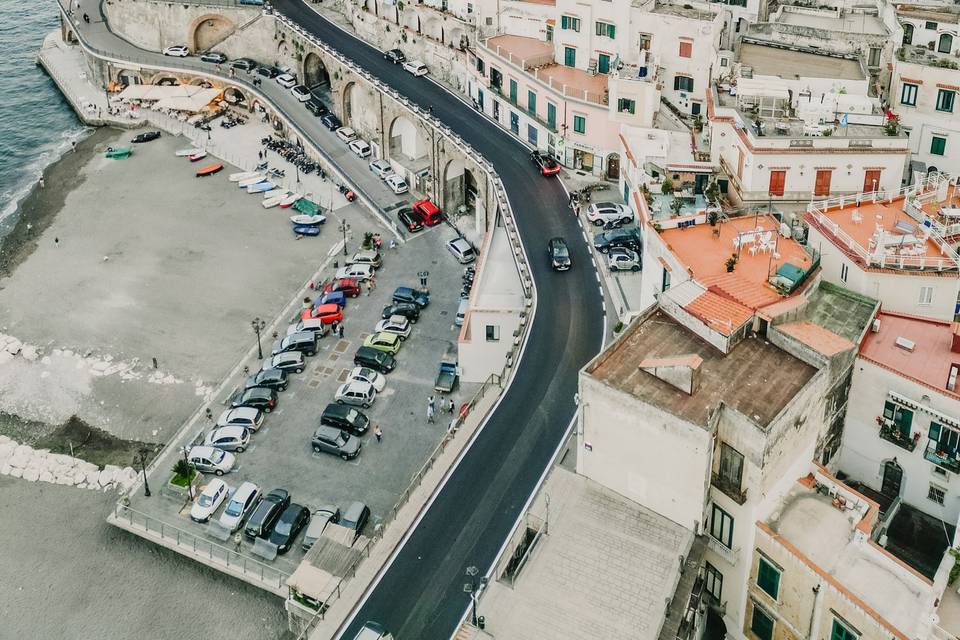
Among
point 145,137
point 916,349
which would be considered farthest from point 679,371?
point 145,137

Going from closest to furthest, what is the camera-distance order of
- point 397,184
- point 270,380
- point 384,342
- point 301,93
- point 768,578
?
point 768,578
point 270,380
point 384,342
point 397,184
point 301,93

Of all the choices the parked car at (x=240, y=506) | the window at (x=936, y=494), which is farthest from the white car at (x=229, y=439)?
the window at (x=936, y=494)

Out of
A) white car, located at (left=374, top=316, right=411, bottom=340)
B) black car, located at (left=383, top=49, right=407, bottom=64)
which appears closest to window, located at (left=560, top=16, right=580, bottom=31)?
black car, located at (left=383, top=49, right=407, bottom=64)

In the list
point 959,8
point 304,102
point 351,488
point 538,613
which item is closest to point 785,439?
point 538,613

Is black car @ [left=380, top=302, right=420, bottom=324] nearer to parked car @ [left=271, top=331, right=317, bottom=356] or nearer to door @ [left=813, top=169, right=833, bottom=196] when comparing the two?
parked car @ [left=271, top=331, right=317, bottom=356]

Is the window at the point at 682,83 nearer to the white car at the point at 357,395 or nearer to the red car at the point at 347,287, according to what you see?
the red car at the point at 347,287

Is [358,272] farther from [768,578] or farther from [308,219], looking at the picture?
[768,578]
